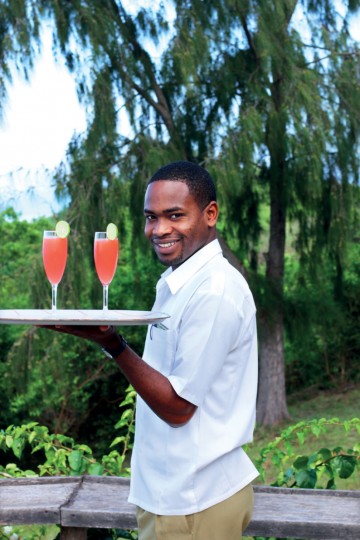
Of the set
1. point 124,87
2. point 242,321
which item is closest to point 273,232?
point 124,87

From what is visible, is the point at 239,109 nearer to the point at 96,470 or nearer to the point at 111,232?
the point at 96,470

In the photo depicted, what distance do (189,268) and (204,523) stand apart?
402 millimetres

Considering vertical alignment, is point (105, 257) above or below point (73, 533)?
above

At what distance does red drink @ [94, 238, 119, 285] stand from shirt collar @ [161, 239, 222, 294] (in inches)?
27.0

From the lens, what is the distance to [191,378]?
1263mm

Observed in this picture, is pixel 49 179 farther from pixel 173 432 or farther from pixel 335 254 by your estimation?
pixel 173 432

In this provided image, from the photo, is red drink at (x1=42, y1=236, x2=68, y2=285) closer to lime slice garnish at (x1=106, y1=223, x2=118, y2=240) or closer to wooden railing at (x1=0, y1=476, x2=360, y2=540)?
lime slice garnish at (x1=106, y1=223, x2=118, y2=240)

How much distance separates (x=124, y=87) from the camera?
7.94 m

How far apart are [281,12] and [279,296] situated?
277 centimetres

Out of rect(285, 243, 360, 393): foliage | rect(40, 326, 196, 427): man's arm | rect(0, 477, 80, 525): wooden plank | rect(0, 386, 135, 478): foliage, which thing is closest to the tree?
rect(285, 243, 360, 393): foliage

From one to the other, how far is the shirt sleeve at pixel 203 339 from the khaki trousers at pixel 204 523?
20cm

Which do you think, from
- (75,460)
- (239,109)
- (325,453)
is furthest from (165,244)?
(239,109)

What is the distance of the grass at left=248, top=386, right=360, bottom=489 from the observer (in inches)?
308

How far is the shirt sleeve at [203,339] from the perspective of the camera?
49.9 inches
